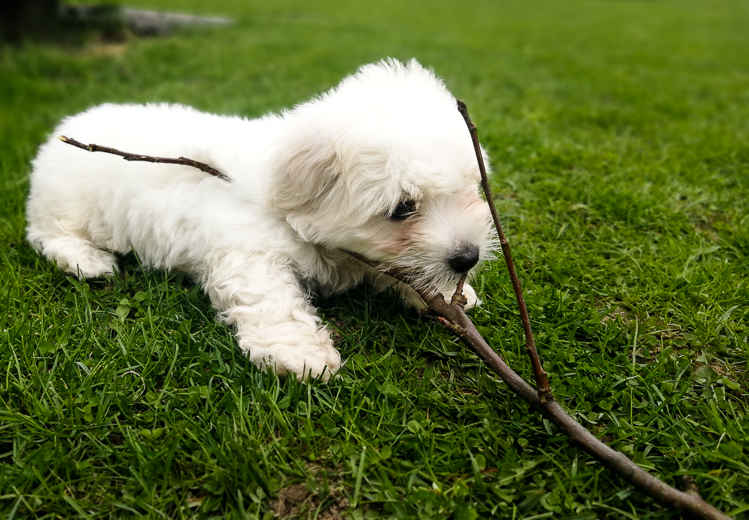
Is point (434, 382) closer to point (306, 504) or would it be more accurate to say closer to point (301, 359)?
point (301, 359)

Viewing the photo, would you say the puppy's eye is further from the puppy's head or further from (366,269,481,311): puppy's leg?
(366,269,481,311): puppy's leg

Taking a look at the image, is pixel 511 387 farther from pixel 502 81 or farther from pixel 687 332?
pixel 502 81

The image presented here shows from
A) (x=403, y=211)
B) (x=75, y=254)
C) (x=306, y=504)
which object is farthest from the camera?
(x=75, y=254)

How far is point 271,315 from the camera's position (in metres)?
2.20

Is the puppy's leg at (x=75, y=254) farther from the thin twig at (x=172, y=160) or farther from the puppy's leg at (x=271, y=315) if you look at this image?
the puppy's leg at (x=271, y=315)

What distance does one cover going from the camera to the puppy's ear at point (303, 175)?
7.14 feet

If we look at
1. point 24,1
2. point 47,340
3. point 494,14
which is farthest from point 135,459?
point 494,14

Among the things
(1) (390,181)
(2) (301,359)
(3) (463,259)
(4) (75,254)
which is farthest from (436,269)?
(4) (75,254)

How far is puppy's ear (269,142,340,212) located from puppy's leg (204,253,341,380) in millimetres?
279

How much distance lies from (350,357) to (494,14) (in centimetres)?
2171

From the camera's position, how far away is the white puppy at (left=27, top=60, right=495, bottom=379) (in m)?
2.08

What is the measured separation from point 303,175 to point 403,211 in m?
0.45

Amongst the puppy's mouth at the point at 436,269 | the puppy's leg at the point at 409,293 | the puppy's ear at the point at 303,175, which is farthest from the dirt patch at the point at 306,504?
the puppy's ear at the point at 303,175

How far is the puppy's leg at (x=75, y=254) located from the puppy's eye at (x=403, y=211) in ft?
5.17
